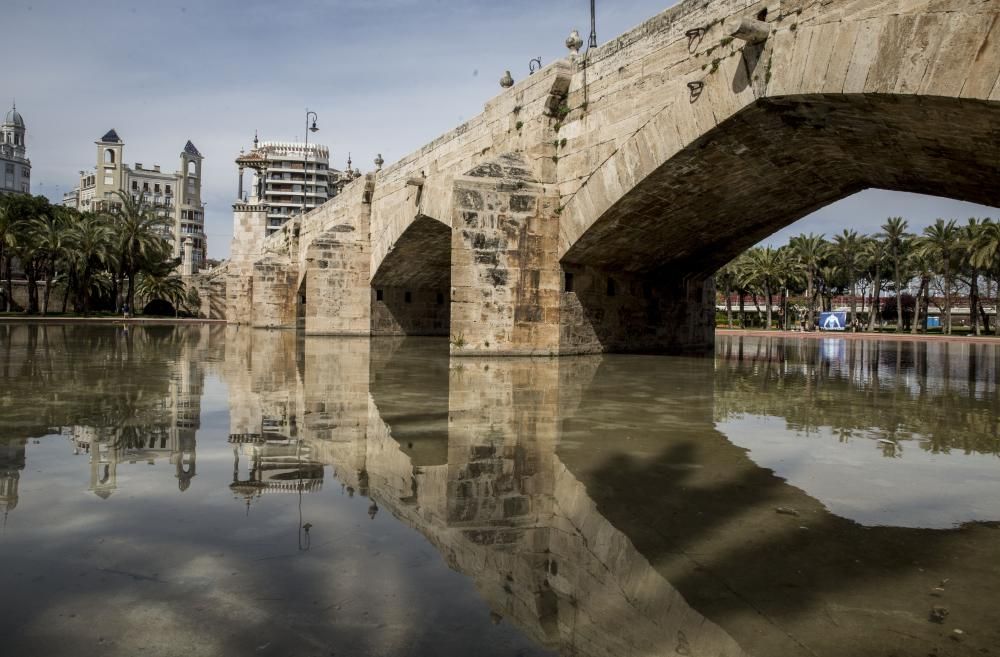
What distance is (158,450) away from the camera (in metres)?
4.21

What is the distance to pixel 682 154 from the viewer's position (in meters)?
10.2

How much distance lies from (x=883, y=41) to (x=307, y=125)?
35.9 meters

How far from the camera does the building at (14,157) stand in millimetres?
123875

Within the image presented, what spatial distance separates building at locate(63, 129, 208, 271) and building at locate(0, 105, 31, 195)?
24224 millimetres

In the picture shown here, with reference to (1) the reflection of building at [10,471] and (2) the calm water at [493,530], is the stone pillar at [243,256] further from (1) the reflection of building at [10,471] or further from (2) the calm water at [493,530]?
(1) the reflection of building at [10,471]

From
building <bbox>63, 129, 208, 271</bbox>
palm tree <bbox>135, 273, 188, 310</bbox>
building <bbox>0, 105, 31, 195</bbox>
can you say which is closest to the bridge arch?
palm tree <bbox>135, 273, 188, 310</bbox>

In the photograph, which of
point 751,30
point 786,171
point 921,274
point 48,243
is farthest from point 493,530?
point 921,274

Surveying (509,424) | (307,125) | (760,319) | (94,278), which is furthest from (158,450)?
(760,319)

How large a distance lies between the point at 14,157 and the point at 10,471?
152 meters

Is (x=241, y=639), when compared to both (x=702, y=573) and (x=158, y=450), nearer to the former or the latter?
(x=702, y=573)

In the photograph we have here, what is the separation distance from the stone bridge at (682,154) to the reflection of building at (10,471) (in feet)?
26.0

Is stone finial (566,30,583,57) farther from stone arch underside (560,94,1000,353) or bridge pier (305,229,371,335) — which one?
bridge pier (305,229,371,335)

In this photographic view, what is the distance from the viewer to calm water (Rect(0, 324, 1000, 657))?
1972mm

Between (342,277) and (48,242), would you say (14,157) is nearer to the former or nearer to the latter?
(48,242)
